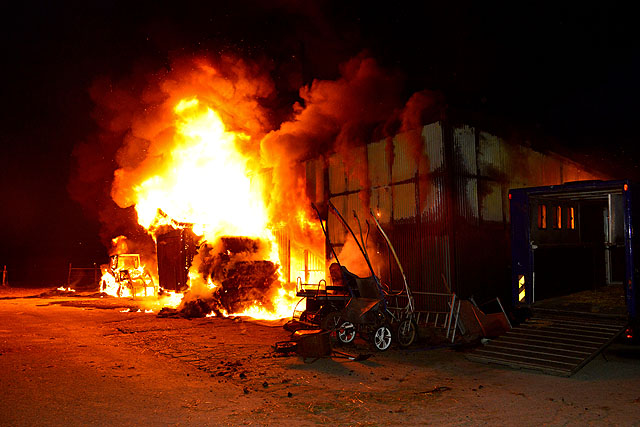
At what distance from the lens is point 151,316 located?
49.4 ft

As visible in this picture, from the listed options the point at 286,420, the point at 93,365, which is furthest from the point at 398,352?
the point at 93,365

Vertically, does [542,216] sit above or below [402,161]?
below

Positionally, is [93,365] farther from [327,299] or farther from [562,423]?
[562,423]

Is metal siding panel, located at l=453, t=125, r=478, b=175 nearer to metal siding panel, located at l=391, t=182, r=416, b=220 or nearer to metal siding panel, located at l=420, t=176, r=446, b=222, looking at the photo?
metal siding panel, located at l=420, t=176, r=446, b=222

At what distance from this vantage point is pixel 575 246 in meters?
12.6

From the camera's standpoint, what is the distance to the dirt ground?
5.52 m

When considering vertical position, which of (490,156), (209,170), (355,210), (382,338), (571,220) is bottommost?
(382,338)

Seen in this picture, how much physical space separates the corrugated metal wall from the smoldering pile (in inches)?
151

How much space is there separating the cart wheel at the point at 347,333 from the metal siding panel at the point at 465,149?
5508mm

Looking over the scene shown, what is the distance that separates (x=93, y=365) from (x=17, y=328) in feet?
19.8

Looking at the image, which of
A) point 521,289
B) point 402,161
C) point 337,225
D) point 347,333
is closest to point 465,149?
point 402,161

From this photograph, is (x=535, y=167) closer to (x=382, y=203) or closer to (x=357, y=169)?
(x=382, y=203)

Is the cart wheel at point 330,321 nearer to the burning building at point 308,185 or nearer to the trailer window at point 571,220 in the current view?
the burning building at point 308,185

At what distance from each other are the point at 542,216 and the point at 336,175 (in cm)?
684
